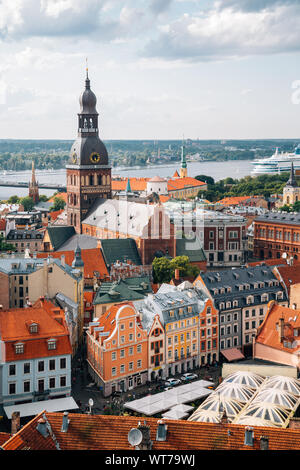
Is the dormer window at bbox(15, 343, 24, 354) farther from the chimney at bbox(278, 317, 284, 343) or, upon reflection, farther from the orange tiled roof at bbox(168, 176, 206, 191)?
the orange tiled roof at bbox(168, 176, 206, 191)

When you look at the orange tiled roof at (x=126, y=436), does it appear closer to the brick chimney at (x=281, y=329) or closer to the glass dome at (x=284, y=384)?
the glass dome at (x=284, y=384)

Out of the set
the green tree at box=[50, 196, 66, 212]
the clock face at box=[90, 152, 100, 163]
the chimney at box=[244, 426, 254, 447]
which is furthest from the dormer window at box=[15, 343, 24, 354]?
the green tree at box=[50, 196, 66, 212]

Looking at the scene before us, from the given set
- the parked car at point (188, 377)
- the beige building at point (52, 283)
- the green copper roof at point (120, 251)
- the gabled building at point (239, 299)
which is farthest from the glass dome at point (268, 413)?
the green copper roof at point (120, 251)

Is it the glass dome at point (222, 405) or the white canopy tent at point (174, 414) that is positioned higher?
the glass dome at point (222, 405)

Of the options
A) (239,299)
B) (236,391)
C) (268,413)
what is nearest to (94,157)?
(239,299)

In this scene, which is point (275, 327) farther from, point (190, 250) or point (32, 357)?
point (190, 250)

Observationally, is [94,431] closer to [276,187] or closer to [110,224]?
[110,224]
